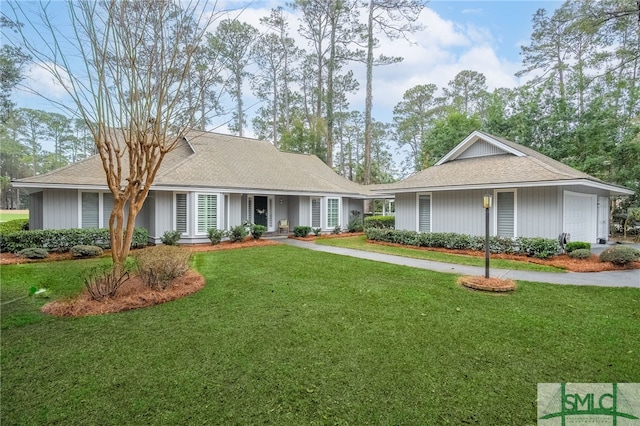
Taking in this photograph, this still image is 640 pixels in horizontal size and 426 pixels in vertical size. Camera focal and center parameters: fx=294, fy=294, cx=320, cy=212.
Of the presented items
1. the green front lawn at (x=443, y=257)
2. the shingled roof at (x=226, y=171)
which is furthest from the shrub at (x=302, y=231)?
the shingled roof at (x=226, y=171)

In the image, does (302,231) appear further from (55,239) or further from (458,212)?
(55,239)

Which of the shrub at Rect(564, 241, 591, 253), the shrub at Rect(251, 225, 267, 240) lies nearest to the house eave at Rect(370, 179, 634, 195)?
the shrub at Rect(564, 241, 591, 253)

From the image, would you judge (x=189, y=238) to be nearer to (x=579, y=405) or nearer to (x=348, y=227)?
(x=348, y=227)

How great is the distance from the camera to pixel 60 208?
1102 cm

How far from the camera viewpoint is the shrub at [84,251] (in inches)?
378

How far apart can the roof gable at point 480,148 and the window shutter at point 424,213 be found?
2.84 m

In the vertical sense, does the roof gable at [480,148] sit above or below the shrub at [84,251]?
above

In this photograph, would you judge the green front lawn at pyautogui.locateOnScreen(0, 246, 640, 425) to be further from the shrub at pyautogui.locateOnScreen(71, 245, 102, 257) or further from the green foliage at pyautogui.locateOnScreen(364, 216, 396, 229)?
the green foliage at pyautogui.locateOnScreen(364, 216, 396, 229)

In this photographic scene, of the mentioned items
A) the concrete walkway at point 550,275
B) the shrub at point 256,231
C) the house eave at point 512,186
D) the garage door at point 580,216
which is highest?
the house eave at point 512,186

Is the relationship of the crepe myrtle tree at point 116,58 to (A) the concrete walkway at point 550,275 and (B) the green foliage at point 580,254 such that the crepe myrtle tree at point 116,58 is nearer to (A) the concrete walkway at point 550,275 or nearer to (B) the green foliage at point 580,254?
(A) the concrete walkway at point 550,275

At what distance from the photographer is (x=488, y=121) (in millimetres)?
22453

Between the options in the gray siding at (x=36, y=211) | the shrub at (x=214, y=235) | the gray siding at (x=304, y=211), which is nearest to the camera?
the gray siding at (x=36, y=211)

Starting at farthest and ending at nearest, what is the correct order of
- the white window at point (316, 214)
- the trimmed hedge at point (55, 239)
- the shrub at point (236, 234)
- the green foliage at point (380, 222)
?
the green foliage at point (380, 222)
the white window at point (316, 214)
the shrub at point (236, 234)
the trimmed hedge at point (55, 239)

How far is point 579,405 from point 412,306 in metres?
2.56
